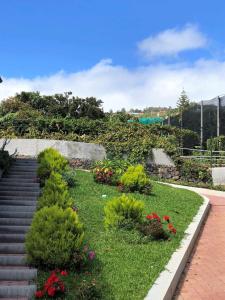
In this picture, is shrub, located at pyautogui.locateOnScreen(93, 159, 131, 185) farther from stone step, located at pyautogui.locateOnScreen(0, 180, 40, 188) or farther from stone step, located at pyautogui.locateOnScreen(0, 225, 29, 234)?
stone step, located at pyautogui.locateOnScreen(0, 225, 29, 234)

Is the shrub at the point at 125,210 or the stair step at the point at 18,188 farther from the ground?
the stair step at the point at 18,188

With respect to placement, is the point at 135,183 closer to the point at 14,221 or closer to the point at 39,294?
the point at 14,221

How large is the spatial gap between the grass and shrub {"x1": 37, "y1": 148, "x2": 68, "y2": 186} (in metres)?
0.94

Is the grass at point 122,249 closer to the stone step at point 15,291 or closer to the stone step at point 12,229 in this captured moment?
the stone step at point 15,291

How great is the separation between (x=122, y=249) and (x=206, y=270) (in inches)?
63.2

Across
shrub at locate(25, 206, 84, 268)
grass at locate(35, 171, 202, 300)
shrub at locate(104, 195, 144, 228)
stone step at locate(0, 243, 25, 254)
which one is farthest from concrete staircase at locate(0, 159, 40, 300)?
shrub at locate(104, 195, 144, 228)

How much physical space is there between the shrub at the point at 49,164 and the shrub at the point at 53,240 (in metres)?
6.44

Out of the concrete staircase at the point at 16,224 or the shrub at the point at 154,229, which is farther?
the shrub at the point at 154,229

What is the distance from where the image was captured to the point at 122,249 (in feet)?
30.0

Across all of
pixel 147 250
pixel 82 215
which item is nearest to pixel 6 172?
pixel 82 215

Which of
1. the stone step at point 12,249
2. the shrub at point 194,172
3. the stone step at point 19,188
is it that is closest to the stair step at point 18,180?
the stone step at point 19,188

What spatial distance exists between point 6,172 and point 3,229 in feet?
19.5

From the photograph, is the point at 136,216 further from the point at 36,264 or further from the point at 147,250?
the point at 36,264

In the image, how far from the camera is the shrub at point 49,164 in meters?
14.7
